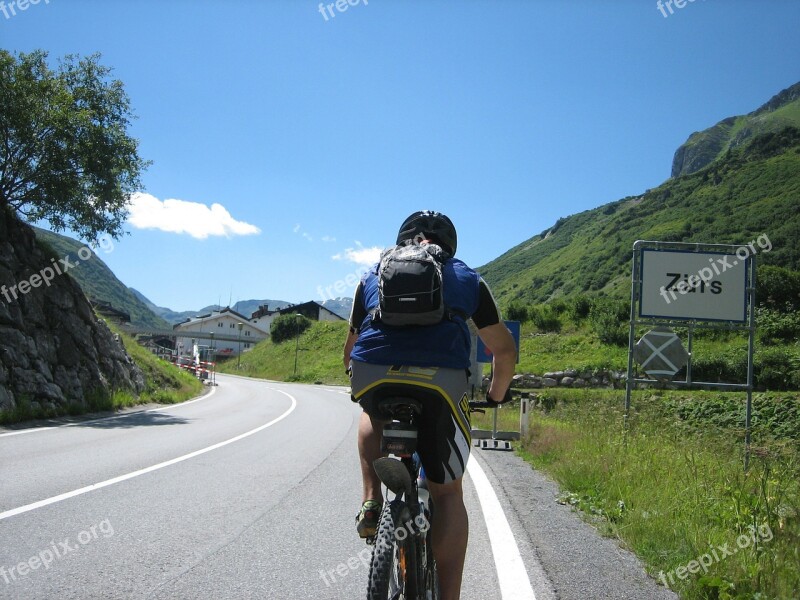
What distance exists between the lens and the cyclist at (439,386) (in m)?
2.45

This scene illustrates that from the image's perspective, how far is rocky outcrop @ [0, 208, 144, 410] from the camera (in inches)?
538

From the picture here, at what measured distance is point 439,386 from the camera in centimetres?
243

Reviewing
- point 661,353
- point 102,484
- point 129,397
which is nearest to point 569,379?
point 129,397

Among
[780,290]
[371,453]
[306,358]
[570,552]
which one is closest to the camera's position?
[371,453]

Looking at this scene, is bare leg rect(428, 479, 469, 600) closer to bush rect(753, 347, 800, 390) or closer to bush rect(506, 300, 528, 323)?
bush rect(753, 347, 800, 390)

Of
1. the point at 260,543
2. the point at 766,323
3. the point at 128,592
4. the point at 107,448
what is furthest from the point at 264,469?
the point at 766,323

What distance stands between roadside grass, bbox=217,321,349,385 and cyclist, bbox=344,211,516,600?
2028 inches

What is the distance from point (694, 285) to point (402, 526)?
8.66m

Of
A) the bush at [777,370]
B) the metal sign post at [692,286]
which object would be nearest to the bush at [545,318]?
the bush at [777,370]

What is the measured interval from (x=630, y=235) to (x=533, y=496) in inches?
3647

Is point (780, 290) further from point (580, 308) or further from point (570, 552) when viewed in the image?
point (570, 552)

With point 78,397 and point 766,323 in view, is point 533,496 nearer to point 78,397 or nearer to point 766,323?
point 78,397

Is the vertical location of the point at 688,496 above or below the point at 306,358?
above

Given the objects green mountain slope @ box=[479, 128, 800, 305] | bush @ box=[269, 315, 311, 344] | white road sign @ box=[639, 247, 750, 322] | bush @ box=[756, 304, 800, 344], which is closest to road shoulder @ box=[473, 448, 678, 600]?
white road sign @ box=[639, 247, 750, 322]
